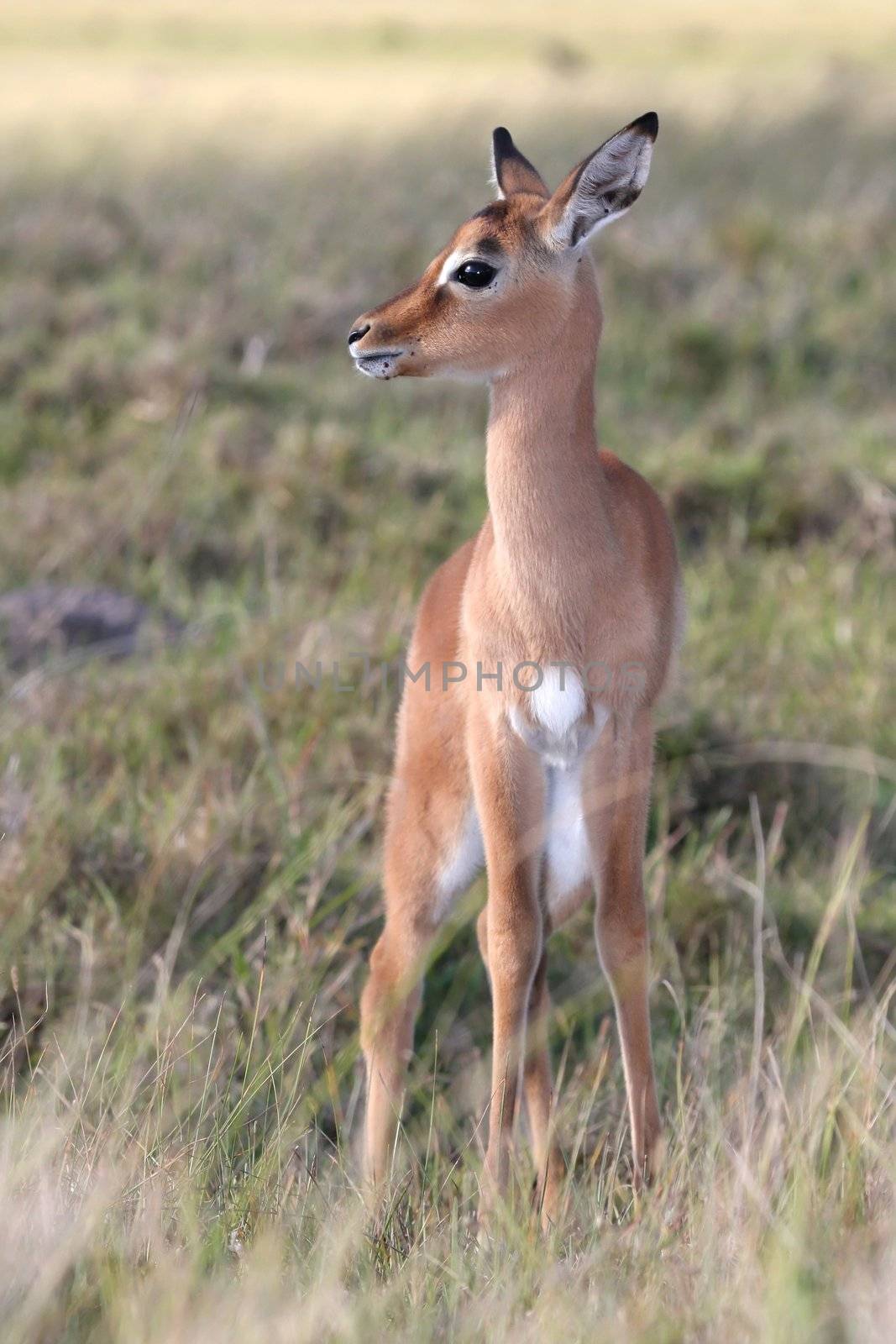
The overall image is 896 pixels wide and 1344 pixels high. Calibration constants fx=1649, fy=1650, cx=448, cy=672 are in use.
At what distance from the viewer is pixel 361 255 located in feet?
38.0

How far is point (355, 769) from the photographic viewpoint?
511cm

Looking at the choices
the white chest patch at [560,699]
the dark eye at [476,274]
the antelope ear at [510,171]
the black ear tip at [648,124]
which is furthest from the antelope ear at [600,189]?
the white chest patch at [560,699]

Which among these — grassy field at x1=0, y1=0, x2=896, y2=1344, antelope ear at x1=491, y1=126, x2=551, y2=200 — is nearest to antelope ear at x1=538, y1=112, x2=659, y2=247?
antelope ear at x1=491, y1=126, x2=551, y2=200

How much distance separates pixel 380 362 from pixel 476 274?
244 millimetres

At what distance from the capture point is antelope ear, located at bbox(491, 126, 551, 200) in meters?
3.49

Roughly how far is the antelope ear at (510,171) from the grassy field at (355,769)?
1574 mm

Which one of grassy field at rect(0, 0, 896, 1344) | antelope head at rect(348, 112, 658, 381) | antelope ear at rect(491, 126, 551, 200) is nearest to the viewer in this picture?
grassy field at rect(0, 0, 896, 1344)

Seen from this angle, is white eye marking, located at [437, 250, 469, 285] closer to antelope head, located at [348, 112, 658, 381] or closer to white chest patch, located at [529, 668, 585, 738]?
antelope head, located at [348, 112, 658, 381]

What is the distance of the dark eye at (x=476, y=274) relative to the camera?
309cm

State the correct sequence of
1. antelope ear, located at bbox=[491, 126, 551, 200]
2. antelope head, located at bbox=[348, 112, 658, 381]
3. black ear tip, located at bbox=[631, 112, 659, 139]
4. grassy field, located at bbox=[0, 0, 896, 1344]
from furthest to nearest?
antelope ear, located at bbox=[491, 126, 551, 200]
antelope head, located at bbox=[348, 112, 658, 381]
black ear tip, located at bbox=[631, 112, 659, 139]
grassy field, located at bbox=[0, 0, 896, 1344]

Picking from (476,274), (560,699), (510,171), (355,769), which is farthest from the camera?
(355,769)

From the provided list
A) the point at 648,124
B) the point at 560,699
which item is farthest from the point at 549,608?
the point at 648,124

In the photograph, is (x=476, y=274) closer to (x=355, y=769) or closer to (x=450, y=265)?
(x=450, y=265)

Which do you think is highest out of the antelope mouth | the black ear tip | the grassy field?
the black ear tip
